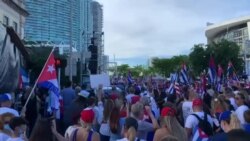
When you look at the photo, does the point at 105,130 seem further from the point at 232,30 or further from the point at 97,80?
the point at 232,30

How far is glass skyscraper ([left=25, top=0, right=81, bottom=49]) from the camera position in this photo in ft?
127

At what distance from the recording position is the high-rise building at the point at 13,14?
4546 cm

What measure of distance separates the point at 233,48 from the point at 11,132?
62.5 m

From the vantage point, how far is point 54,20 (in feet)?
146

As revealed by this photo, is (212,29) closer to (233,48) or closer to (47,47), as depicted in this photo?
(233,48)

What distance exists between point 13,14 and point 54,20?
7.38 metres

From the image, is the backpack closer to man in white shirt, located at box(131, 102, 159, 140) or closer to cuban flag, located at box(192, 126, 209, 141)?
cuban flag, located at box(192, 126, 209, 141)

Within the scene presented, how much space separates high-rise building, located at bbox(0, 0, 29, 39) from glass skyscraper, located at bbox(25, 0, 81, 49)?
1747 millimetres

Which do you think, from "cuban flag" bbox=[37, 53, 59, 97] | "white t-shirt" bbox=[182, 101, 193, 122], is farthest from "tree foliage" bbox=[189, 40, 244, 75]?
"cuban flag" bbox=[37, 53, 59, 97]

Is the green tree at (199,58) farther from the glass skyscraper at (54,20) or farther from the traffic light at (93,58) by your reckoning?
the traffic light at (93,58)

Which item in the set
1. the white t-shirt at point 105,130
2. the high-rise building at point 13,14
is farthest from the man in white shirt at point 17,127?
the high-rise building at point 13,14

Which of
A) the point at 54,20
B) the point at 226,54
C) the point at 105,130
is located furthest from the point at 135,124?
the point at 226,54

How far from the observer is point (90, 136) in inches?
262

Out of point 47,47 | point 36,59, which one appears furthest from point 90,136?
point 47,47
